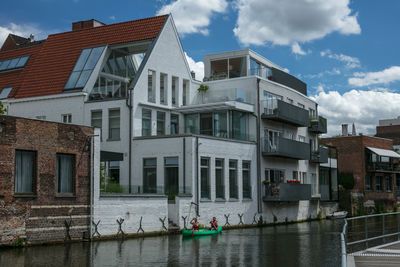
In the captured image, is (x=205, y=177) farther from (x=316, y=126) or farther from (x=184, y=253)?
(x=316, y=126)

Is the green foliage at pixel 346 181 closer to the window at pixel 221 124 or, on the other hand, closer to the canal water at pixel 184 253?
the window at pixel 221 124

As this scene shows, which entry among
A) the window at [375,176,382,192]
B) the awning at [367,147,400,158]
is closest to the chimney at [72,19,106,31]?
the awning at [367,147,400,158]

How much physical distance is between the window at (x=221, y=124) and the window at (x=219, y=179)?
229 cm

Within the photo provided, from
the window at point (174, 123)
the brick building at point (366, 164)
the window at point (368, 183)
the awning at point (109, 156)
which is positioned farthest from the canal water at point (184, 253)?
the window at point (368, 183)

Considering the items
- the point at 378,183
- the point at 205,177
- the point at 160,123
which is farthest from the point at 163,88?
the point at 378,183

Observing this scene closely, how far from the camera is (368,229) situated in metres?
17.8

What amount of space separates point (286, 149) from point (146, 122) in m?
11.2

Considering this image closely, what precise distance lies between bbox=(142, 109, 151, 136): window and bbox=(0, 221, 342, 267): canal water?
10.5 m

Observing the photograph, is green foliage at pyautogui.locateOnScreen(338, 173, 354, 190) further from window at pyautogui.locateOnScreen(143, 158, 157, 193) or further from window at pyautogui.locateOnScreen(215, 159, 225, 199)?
window at pyautogui.locateOnScreen(143, 158, 157, 193)

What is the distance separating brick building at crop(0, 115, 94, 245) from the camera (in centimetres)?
2217

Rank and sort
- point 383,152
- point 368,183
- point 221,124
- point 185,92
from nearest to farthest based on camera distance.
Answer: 1. point 221,124
2. point 185,92
3. point 368,183
4. point 383,152

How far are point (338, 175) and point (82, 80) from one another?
31911mm

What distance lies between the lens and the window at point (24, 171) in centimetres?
2288

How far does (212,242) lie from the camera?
24672 millimetres
